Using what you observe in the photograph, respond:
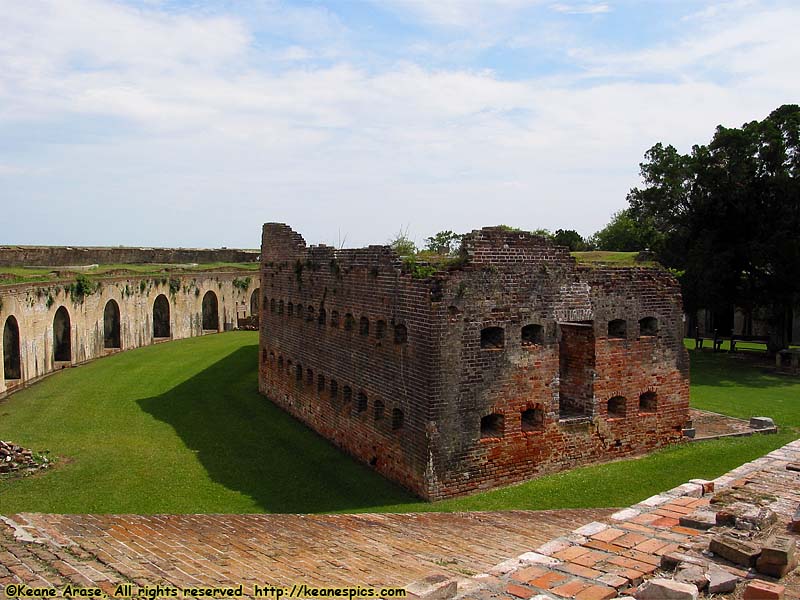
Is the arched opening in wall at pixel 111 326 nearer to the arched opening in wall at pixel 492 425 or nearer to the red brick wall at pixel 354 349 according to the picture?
the red brick wall at pixel 354 349

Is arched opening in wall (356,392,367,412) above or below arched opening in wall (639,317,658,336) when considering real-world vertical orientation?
below

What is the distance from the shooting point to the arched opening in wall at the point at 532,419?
13016 millimetres

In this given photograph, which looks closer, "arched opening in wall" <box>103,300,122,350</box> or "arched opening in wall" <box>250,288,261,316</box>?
"arched opening in wall" <box>103,300,122,350</box>

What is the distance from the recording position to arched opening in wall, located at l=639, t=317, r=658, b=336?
1458 centimetres

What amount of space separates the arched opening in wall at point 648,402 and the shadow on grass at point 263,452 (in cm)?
552

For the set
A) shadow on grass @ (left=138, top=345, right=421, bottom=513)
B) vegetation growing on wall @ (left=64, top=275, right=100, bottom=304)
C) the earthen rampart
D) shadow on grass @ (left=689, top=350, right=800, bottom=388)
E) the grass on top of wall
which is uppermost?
the earthen rampart

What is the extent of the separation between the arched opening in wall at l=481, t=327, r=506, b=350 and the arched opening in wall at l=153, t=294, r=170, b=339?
23632 millimetres

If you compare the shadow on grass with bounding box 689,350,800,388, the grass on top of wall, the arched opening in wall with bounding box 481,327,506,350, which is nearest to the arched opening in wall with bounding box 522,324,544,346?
the arched opening in wall with bounding box 481,327,506,350

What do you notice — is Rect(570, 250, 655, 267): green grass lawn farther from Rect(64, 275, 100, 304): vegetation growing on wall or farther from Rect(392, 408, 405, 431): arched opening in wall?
Rect(64, 275, 100, 304): vegetation growing on wall

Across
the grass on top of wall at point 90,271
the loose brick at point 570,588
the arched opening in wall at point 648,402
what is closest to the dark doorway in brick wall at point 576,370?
the arched opening in wall at point 648,402

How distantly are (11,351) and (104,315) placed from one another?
681 centimetres

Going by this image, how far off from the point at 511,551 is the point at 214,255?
3801 cm

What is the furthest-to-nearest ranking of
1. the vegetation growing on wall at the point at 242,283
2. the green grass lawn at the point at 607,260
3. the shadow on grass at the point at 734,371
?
the vegetation growing on wall at the point at 242,283, the shadow on grass at the point at 734,371, the green grass lawn at the point at 607,260

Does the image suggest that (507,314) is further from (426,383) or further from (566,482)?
(566,482)
